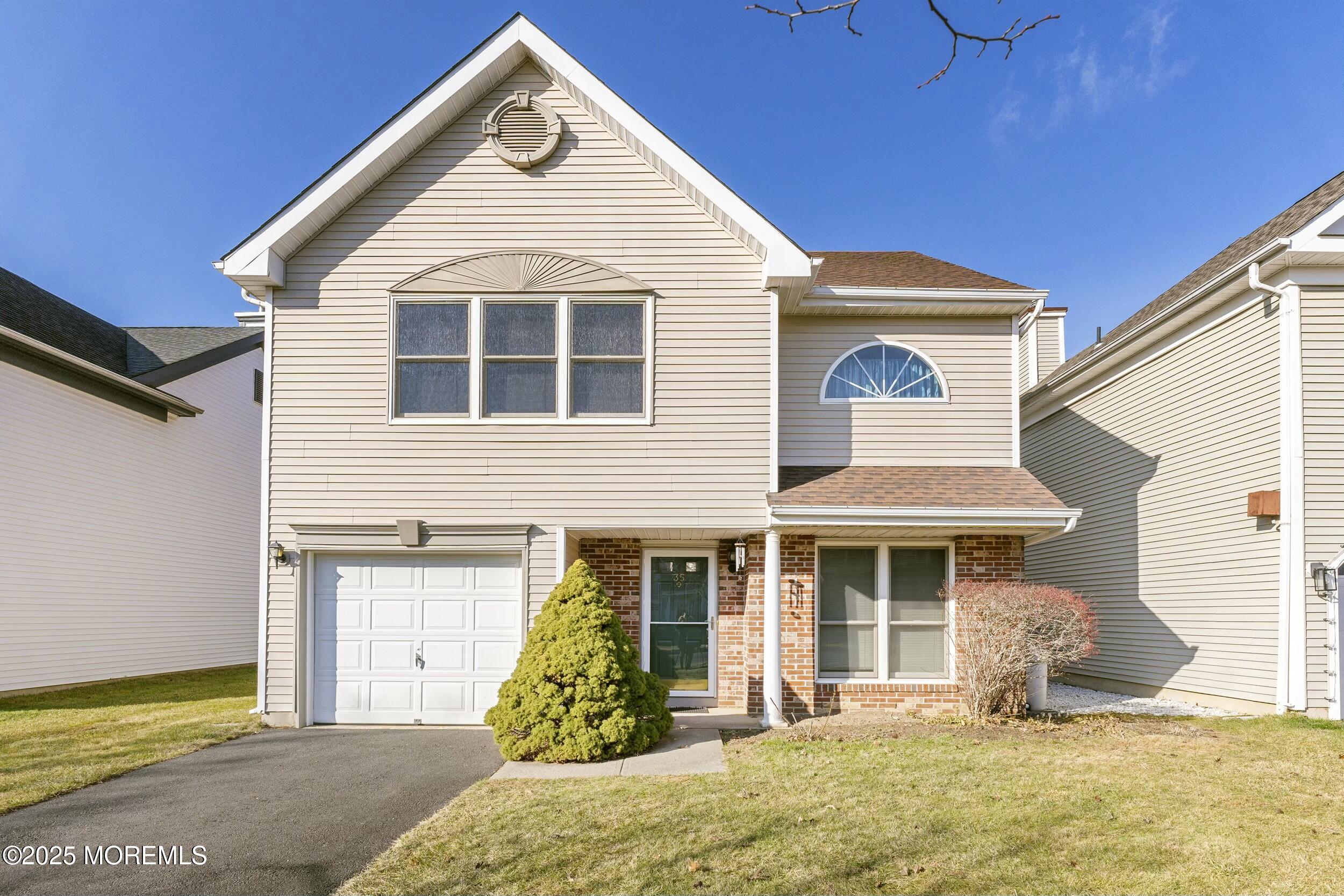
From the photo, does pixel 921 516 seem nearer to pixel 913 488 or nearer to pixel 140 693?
pixel 913 488

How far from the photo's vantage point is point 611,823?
20.0 feet

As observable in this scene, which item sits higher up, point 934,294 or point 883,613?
point 934,294

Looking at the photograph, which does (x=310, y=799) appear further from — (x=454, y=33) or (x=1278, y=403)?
(x=1278, y=403)

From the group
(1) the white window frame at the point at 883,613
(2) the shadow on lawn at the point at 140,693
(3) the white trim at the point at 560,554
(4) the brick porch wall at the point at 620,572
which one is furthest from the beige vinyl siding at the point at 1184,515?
(2) the shadow on lawn at the point at 140,693

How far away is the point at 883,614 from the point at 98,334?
15.2 m

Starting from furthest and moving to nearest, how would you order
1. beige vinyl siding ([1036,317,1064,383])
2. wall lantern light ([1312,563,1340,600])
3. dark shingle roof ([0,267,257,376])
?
beige vinyl siding ([1036,317,1064,383]) → dark shingle roof ([0,267,257,376]) → wall lantern light ([1312,563,1340,600])

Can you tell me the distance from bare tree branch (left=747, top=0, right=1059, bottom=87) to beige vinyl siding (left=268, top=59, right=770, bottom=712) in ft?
21.0

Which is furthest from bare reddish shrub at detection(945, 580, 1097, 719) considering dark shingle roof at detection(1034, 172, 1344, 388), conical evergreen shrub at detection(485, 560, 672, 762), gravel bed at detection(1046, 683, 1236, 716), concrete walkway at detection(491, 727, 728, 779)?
dark shingle roof at detection(1034, 172, 1344, 388)

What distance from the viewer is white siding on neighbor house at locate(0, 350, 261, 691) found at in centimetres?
1320

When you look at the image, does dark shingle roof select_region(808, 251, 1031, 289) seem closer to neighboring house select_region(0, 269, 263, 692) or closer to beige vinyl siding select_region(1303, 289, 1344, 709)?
beige vinyl siding select_region(1303, 289, 1344, 709)

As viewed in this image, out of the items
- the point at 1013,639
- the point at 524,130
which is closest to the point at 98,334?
the point at 524,130

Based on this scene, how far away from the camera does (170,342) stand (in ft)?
57.9

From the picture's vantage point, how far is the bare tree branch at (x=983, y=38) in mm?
3889

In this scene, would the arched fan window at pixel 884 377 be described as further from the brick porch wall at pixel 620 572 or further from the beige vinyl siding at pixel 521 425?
the brick porch wall at pixel 620 572
